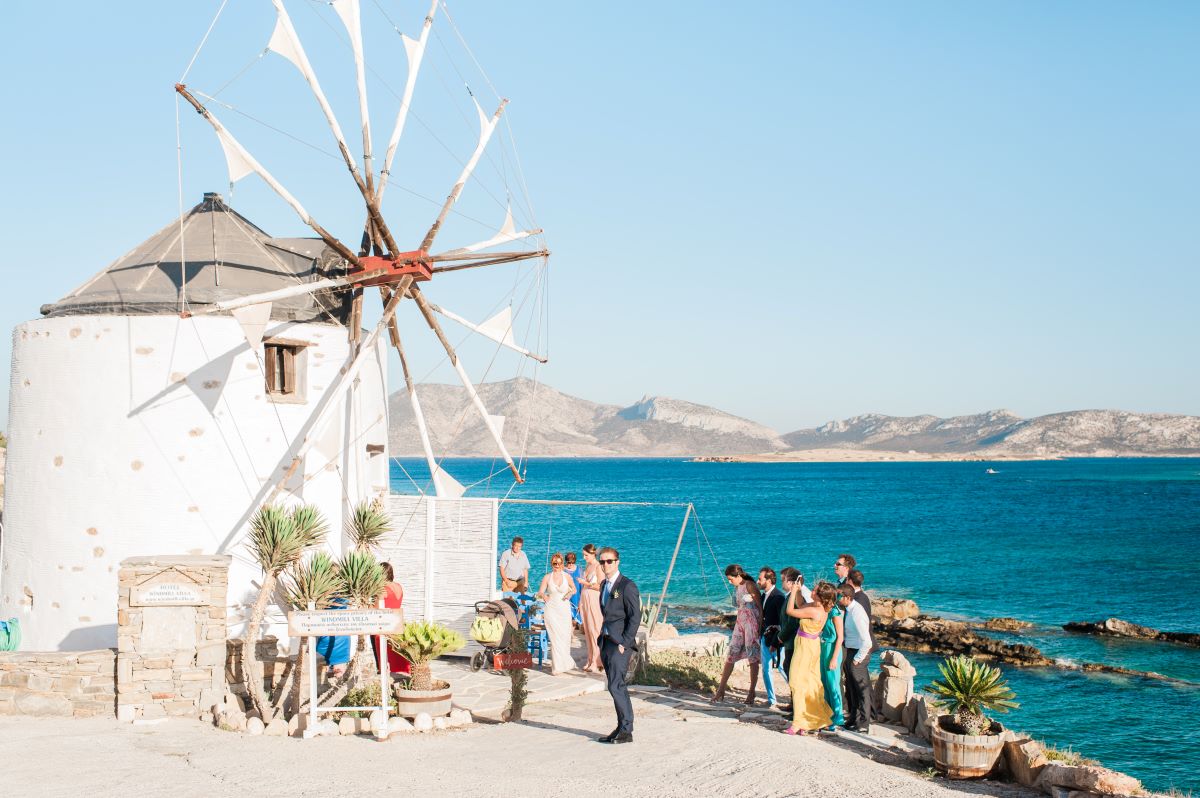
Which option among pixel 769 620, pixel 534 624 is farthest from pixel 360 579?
pixel 769 620

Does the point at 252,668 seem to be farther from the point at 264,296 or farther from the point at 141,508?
the point at 264,296

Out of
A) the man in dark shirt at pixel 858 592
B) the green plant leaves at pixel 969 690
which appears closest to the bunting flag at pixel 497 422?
the man in dark shirt at pixel 858 592

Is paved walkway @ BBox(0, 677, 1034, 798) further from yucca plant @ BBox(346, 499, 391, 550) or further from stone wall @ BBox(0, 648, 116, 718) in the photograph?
yucca plant @ BBox(346, 499, 391, 550)

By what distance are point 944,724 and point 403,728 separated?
5.82 m

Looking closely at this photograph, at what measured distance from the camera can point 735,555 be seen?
2410 inches

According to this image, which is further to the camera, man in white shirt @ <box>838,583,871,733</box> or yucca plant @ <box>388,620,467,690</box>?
yucca plant @ <box>388,620,467,690</box>

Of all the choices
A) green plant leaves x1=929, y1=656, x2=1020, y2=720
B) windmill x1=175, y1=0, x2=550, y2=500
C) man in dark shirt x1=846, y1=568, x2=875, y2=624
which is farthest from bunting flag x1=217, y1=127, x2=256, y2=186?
green plant leaves x1=929, y1=656, x2=1020, y2=720

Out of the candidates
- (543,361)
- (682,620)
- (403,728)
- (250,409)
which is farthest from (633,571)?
(403,728)

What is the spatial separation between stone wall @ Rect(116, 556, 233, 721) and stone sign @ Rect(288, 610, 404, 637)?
113cm

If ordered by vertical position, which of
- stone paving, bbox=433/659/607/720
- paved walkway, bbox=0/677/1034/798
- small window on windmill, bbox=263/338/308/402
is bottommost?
stone paving, bbox=433/659/607/720

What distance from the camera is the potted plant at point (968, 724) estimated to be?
32.8ft

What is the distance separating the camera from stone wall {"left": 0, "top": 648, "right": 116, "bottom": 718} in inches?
480

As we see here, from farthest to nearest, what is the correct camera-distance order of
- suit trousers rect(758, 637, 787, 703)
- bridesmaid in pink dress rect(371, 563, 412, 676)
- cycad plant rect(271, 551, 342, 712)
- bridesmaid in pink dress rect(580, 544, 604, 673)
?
bridesmaid in pink dress rect(580, 544, 604, 673) < bridesmaid in pink dress rect(371, 563, 412, 676) < suit trousers rect(758, 637, 787, 703) < cycad plant rect(271, 551, 342, 712)

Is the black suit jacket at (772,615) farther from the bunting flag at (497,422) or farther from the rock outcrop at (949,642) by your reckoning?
the rock outcrop at (949,642)
